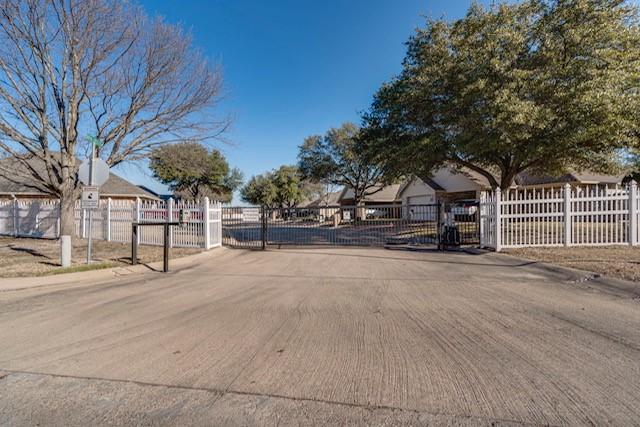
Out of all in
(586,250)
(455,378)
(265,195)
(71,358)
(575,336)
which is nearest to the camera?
(455,378)

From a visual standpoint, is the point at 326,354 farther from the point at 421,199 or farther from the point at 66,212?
the point at 421,199

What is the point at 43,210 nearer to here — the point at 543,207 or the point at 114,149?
the point at 114,149

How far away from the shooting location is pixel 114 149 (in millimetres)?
13383

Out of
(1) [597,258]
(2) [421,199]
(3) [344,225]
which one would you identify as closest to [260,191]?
(2) [421,199]

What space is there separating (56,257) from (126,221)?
362 centimetres

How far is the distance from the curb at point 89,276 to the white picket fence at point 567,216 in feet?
30.5

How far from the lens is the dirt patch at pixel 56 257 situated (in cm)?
790

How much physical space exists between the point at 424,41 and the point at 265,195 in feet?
145

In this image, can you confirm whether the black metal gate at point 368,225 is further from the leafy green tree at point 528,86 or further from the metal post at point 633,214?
the metal post at point 633,214

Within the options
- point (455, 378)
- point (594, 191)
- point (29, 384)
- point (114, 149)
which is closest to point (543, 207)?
point (594, 191)

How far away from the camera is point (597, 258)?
7.66 meters

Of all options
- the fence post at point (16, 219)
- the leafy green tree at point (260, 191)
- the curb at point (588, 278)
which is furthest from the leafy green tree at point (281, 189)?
the curb at point (588, 278)

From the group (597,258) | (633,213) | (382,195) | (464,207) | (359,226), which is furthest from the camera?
(382,195)

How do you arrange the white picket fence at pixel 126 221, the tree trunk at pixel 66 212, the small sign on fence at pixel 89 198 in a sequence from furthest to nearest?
the tree trunk at pixel 66 212, the white picket fence at pixel 126 221, the small sign on fence at pixel 89 198
